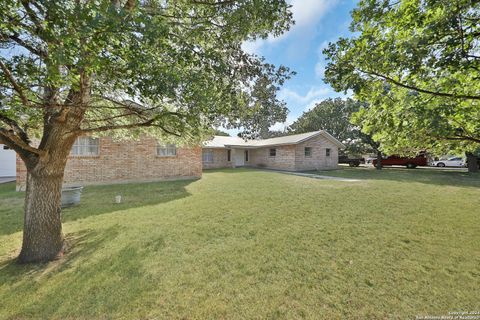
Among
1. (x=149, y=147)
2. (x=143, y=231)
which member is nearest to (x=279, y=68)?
(x=143, y=231)

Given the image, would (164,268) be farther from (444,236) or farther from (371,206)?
(371,206)

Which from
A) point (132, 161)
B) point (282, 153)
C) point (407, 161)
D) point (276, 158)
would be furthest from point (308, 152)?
point (132, 161)

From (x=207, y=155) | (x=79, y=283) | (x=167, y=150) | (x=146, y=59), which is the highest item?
(x=146, y=59)

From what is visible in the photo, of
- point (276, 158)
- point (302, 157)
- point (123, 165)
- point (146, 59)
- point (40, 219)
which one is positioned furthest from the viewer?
point (276, 158)

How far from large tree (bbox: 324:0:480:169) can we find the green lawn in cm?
227

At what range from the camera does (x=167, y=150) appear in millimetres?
13242

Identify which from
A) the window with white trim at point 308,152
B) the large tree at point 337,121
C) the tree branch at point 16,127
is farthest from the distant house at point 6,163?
the large tree at point 337,121

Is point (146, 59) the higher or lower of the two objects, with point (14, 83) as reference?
higher

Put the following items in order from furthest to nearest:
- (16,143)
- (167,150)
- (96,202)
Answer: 1. (167,150)
2. (96,202)
3. (16,143)

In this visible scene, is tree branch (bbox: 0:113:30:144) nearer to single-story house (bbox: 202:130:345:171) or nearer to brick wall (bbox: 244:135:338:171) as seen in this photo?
single-story house (bbox: 202:130:345:171)

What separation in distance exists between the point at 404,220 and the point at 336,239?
2.68m

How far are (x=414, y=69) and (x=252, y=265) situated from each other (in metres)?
4.18

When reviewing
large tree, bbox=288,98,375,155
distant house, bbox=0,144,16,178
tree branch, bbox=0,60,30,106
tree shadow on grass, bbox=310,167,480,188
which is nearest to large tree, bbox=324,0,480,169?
tree branch, bbox=0,60,30,106

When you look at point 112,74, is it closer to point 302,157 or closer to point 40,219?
point 40,219
